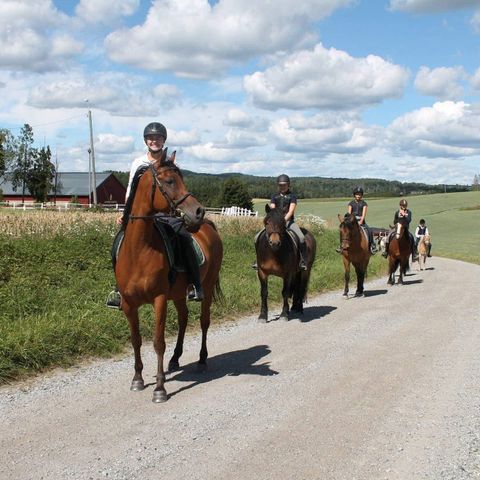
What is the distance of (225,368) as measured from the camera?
760 cm

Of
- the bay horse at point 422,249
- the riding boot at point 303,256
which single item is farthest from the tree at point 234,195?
the riding boot at point 303,256

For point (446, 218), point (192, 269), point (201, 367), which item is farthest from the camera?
Answer: point (446, 218)

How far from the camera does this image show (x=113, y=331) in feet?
28.5

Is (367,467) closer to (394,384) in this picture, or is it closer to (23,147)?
(394,384)

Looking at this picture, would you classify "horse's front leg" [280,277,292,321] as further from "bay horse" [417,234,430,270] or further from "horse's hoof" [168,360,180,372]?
"bay horse" [417,234,430,270]

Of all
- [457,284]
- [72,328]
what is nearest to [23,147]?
[457,284]

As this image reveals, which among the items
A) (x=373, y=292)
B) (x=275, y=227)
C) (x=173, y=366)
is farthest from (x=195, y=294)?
(x=373, y=292)

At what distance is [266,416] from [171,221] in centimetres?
236

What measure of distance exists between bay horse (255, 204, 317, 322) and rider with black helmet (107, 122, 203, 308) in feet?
14.0

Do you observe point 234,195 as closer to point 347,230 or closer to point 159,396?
point 347,230

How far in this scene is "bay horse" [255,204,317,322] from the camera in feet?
36.7

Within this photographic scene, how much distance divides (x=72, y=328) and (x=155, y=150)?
122 inches

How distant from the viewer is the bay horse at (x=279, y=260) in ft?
36.7

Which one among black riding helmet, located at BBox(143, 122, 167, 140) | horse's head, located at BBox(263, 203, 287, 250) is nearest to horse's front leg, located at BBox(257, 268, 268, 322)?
horse's head, located at BBox(263, 203, 287, 250)
